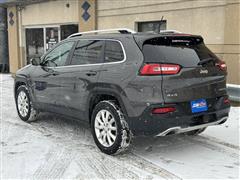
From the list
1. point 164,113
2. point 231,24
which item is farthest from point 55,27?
point 164,113

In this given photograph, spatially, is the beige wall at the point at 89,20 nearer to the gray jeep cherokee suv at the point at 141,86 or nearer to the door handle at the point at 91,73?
the gray jeep cherokee suv at the point at 141,86

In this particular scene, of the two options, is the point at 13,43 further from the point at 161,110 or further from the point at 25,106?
the point at 161,110

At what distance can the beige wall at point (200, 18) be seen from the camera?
865 cm

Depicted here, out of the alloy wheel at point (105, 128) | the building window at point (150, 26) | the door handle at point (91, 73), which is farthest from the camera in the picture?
the building window at point (150, 26)

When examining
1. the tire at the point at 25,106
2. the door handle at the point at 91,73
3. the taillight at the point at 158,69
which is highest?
the taillight at the point at 158,69

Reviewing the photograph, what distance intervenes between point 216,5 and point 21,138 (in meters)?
5.97

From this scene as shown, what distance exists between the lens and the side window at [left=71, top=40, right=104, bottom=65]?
5.32m

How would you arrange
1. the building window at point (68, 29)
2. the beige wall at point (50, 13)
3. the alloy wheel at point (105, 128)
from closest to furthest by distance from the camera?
the alloy wheel at point (105, 128)
the beige wall at point (50, 13)
the building window at point (68, 29)

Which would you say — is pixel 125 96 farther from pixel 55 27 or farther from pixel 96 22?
pixel 55 27

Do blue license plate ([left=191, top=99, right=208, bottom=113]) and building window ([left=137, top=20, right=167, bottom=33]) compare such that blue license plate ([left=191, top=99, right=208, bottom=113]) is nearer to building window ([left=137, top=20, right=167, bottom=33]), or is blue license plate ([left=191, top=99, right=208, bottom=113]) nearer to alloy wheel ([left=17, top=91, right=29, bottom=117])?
alloy wheel ([left=17, top=91, right=29, bottom=117])

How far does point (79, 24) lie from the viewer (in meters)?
13.4

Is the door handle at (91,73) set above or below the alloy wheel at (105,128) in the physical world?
above

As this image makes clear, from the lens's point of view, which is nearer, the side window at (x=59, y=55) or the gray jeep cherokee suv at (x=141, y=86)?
the gray jeep cherokee suv at (x=141, y=86)

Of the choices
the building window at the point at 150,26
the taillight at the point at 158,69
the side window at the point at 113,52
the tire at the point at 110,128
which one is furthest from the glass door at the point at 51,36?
the taillight at the point at 158,69
